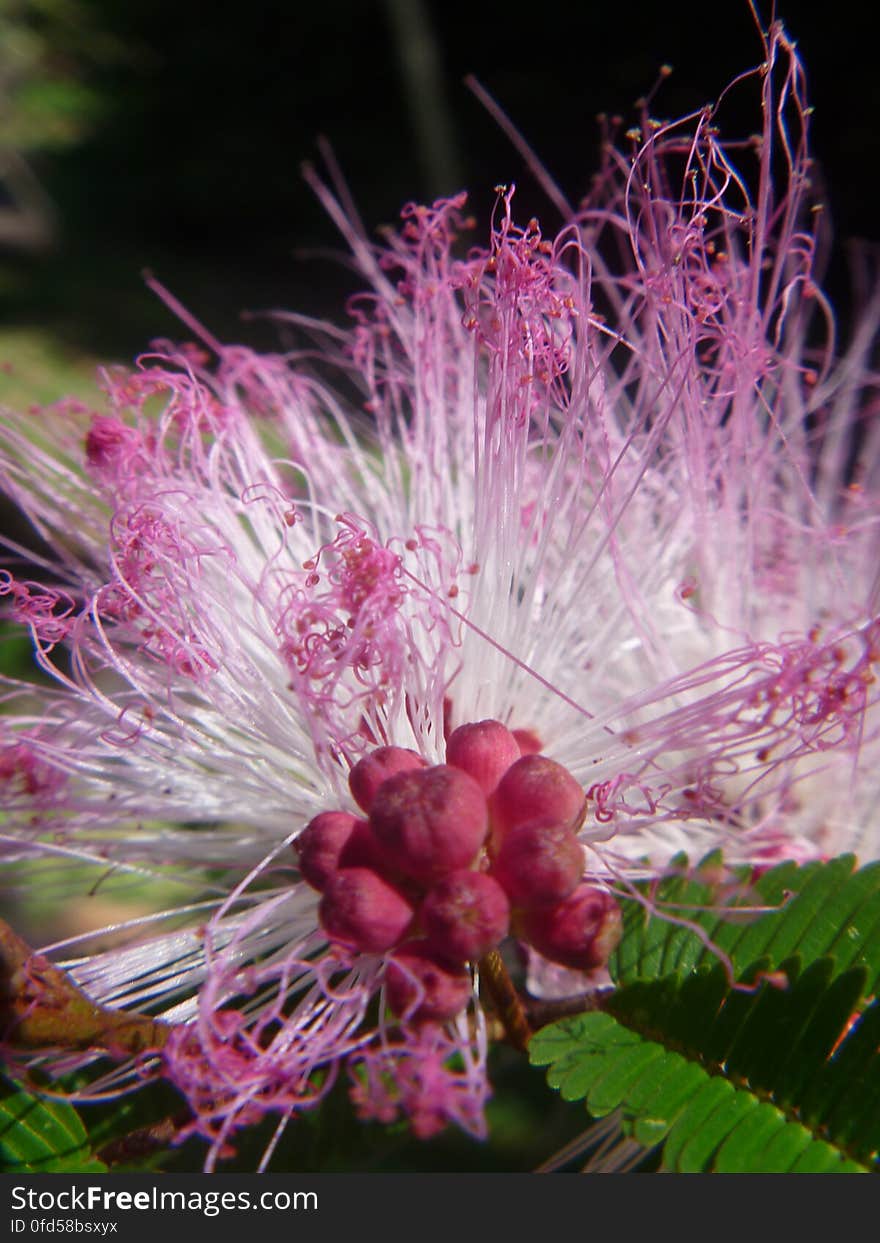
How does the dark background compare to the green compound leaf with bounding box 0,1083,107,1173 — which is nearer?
the green compound leaf with bounding box 0,1083,107,1173

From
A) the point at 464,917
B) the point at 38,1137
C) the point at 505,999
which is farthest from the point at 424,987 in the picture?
the point at 38,1137

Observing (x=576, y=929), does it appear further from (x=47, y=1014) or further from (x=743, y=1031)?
(x=47, y=1014)

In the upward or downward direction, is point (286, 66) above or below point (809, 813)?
above

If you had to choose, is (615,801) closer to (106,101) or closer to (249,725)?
(249,725)

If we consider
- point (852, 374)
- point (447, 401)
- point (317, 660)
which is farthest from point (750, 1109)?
point (852, 374)

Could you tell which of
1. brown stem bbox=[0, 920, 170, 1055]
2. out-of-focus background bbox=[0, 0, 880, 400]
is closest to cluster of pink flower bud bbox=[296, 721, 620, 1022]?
brown stem bbox=[0, 920, 170, 1055]

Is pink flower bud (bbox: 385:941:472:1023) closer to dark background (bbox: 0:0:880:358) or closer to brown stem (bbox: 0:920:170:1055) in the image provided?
brown stem (bbox: 0:920:170:1055)
